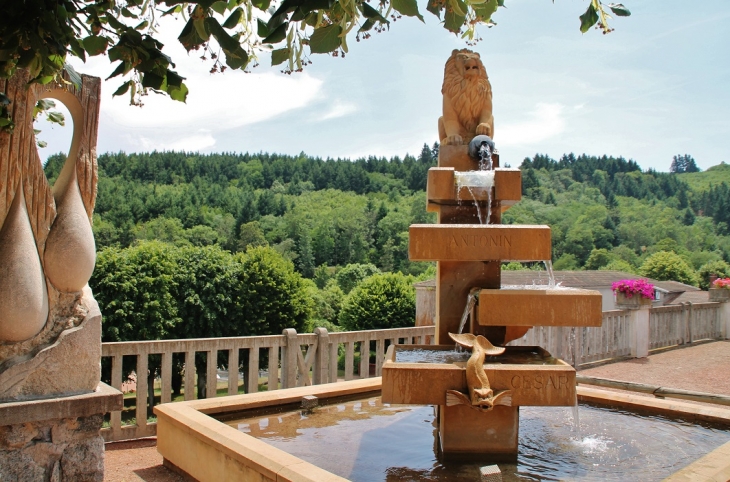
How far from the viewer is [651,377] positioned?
1150 centimetres

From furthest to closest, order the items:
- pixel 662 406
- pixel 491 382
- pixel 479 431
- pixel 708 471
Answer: pixel 662 406 < pixel 479 431 < pixel 491 382 < pixel 708 471

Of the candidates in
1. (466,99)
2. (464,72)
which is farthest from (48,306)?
(464,72)

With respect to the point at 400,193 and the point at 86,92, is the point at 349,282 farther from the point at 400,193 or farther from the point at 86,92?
the point at 86,92

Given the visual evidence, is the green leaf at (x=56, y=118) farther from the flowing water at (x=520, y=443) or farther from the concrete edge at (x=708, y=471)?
the concrete edge at (x=708, y=471)

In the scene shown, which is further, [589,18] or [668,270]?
[668,270]

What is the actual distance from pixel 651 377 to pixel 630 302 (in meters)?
2.85

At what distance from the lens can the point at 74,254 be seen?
4.57 m

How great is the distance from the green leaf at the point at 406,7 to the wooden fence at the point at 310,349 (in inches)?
218

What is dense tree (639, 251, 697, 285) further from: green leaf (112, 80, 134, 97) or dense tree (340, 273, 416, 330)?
green leaf (112, 80, 134, 97)

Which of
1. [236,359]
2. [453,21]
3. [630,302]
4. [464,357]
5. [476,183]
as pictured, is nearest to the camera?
[453,21]

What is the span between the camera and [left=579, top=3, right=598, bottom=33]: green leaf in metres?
3.09

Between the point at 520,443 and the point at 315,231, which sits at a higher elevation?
the point at 315,231

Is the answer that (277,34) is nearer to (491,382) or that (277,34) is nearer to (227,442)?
(491,382)

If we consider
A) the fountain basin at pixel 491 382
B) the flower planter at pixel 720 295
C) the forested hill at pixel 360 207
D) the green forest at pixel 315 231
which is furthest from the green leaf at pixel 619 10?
the forested hill at pixel 360 207
